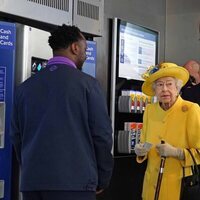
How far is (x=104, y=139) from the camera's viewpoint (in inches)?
84.7

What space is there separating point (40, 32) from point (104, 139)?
3.45ft

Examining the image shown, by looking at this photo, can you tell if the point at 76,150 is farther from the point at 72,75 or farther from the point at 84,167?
the point at 72,75

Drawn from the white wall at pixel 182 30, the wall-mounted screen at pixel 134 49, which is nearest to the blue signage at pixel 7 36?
the wall-mounted screen at pixel 134 49

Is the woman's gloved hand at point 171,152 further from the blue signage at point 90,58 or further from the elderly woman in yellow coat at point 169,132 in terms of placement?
the blue signage at point 90,58

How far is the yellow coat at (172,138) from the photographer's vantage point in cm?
260

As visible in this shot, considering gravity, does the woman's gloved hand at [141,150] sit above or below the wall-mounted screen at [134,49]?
below

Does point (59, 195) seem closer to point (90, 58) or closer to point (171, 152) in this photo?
point (171, 152)

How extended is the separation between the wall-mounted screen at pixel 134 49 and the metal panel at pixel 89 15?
38 cm

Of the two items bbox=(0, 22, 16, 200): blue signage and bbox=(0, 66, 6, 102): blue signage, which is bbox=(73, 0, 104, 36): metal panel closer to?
bbox=(0, 22, 16, 200): blue signage

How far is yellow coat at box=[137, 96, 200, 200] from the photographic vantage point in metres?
2.60

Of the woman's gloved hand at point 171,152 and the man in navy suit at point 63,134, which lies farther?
the woman's gloved hand at point 171,152

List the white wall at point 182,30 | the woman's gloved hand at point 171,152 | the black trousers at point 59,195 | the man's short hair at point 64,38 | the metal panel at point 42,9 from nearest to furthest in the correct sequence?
the black trousers at point 59,195
the man's short hair at point 64,38
the woman's gloved hand at point 171,152
the metal panel at point 42,9
the white wall at point 182,30

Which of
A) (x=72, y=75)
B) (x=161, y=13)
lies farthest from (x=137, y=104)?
(x=72, y=75)

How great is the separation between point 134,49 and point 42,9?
1271 millimetres
